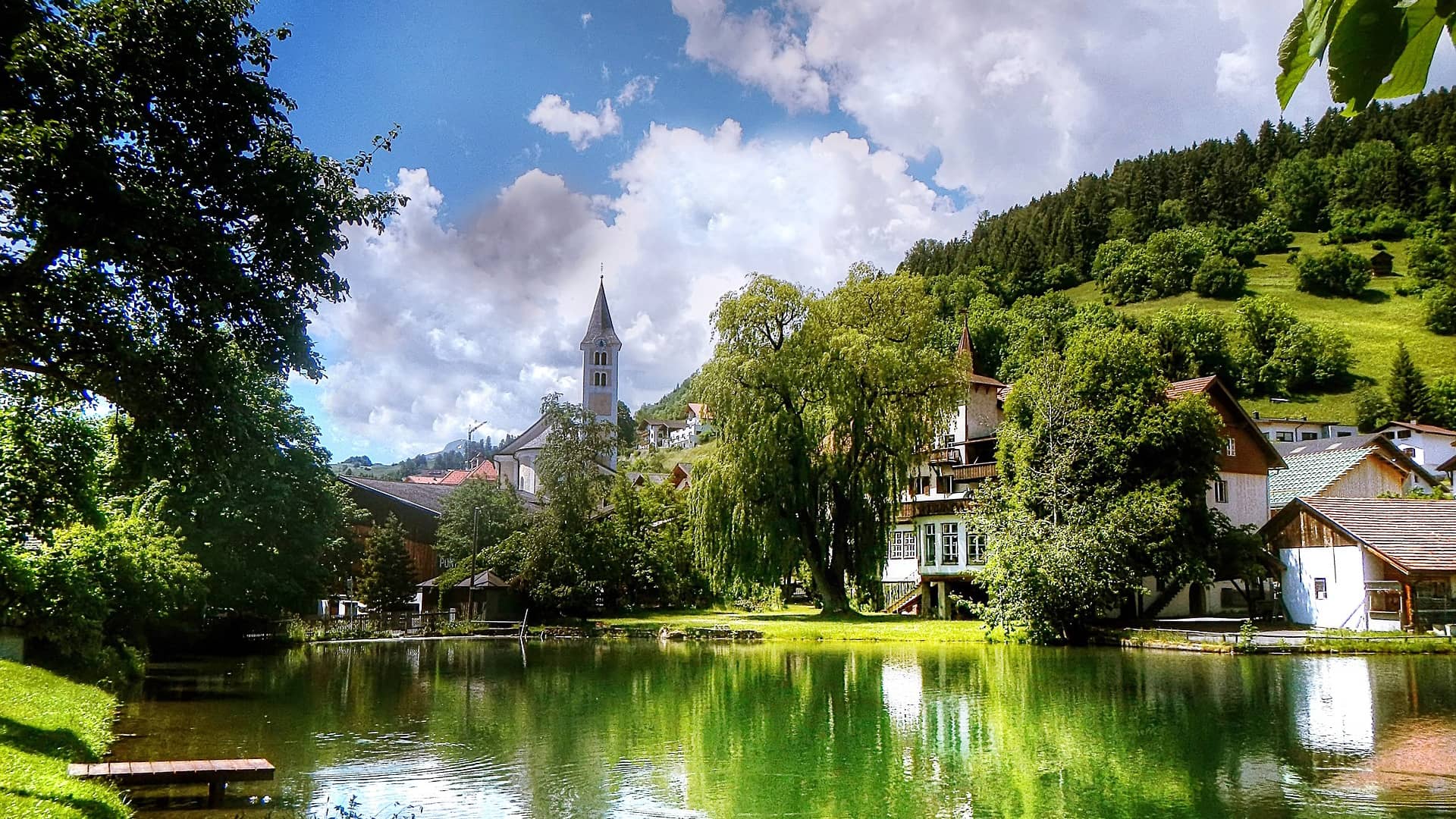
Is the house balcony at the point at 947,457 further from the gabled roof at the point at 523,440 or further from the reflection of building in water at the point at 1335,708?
the gabled roof at the point at 523,440

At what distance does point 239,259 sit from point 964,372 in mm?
34802

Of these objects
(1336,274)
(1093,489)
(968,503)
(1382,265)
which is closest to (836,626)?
(968,503)

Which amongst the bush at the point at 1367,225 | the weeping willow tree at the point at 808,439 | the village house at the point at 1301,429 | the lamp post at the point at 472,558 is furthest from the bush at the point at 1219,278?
the lamp post at the point at 472,558

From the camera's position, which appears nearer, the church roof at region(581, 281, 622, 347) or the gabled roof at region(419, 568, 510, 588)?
the gabled roof at region(419, 568, 510, 588)

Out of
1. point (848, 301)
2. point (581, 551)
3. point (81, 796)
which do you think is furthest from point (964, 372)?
point (81, 796)

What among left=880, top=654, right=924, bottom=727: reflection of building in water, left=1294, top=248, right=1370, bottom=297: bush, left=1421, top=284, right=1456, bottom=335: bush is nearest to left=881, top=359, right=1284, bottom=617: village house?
left=880, top=654, right=924, bottom=727: reflection of building in water

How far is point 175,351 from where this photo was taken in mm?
12062

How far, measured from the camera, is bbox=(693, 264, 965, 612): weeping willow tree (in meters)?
40.4

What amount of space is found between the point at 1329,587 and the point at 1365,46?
40183 millimetres

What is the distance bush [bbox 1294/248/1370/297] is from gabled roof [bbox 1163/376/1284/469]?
69.2 metres

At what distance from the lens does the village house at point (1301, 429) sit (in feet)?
254

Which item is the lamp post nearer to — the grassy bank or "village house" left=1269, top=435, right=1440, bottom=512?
the grassy bank

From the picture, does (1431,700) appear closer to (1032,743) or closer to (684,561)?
(1032,743)

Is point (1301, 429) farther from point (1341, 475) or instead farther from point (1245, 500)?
point (1245, 500)
